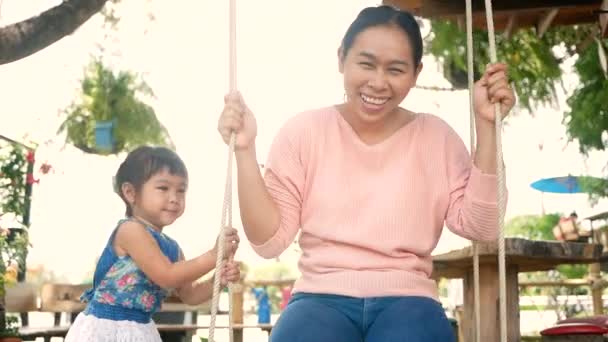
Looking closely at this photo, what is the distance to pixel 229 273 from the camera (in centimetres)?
172

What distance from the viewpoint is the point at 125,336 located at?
2.22 meters

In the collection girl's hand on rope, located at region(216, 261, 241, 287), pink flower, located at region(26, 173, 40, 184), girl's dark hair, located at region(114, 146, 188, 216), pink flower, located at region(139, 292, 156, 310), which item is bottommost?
pink flower, located at region(139, 292, 156, 310)

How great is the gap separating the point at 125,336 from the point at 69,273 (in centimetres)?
965

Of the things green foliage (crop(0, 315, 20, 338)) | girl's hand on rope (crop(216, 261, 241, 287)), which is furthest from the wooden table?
green foliage (crop(0, 315, 20, 338))

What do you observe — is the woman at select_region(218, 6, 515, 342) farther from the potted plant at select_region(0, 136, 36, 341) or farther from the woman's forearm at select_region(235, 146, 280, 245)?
the potted plant at select_region(0, 136, 36, 341)

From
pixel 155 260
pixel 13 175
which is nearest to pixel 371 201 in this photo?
pixel 155 260

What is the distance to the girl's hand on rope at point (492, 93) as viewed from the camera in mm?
1588

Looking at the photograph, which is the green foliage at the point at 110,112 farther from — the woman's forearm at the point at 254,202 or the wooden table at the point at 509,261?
the woman's forearm at the point at 254,202

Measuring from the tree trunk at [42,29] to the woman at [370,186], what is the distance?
116 inches

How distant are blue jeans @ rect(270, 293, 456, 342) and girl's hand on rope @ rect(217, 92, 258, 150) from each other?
1.01 feet

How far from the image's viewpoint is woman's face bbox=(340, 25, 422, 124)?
1638 mm

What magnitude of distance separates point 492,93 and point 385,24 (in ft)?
0.80

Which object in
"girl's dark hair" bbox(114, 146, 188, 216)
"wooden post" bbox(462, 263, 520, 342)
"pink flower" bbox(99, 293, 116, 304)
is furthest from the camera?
"wooden post" bbox(462, 263, 520, 342)

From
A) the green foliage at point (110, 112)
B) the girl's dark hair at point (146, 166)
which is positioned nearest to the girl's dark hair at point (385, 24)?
the girl's dark hair at point (146, 166)
